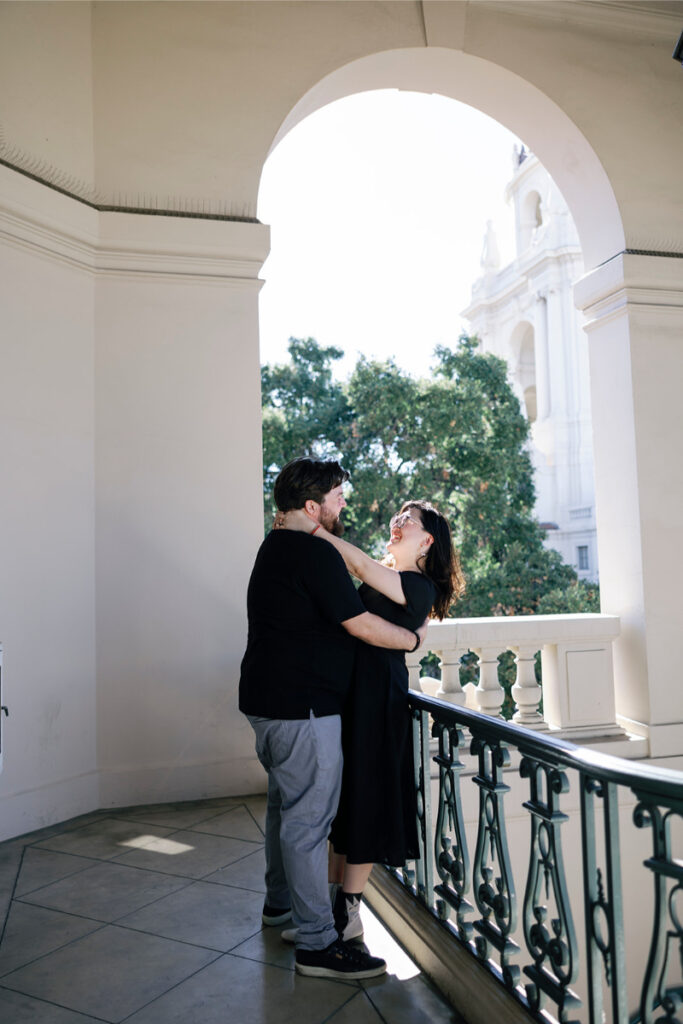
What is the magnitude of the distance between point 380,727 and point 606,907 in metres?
1.10

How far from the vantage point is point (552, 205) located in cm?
3578

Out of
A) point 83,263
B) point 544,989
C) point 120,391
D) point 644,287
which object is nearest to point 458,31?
point 644,287

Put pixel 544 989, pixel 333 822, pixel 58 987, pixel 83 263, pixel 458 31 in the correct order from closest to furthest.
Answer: pixel 544 989, pixel 58 987, pixel 333 822, pixel 83 263, pixel 458 31

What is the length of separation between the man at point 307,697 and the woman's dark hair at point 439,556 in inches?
12.5

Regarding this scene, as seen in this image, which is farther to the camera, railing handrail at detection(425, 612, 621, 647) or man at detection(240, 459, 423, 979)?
railing handrail at detection(425, 612, 621, 647)

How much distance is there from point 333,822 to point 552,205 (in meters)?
37.0

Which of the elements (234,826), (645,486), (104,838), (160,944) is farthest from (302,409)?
(160,944)

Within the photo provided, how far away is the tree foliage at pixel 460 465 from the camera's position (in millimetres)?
17391

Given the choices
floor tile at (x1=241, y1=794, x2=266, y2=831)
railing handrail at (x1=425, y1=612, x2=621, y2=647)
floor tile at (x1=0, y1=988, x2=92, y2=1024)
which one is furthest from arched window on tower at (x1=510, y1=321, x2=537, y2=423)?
floor tile at (x1=0, y1=988, x2=92, y2=1024)

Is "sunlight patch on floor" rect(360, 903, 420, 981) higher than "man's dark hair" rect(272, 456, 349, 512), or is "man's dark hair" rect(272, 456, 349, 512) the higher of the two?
"man's dark hair" rect(272, 456, 349, 512)

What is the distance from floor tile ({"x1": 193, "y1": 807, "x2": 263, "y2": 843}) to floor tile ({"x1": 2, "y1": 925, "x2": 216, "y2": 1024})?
1.27 m

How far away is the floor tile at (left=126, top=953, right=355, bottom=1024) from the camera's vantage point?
8.70ft

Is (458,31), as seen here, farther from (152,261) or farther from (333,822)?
(333,822)

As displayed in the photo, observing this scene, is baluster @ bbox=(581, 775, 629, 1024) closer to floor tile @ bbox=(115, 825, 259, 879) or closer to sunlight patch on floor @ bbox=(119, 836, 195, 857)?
floor tile @ bbox=(115, 825, 259, 879)
